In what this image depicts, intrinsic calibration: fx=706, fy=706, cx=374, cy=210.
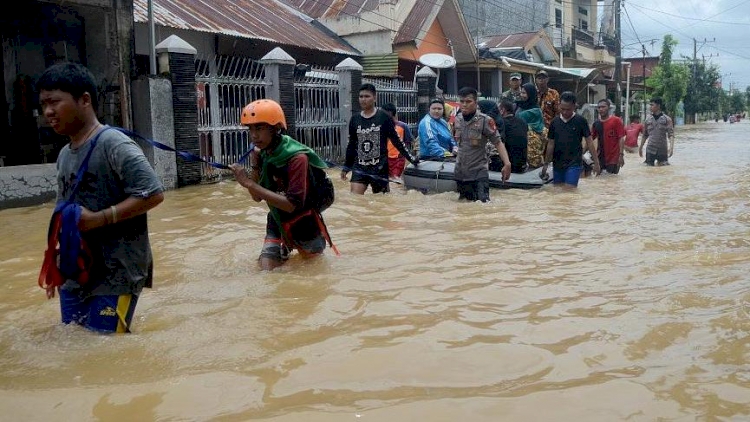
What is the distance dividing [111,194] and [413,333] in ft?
5.32

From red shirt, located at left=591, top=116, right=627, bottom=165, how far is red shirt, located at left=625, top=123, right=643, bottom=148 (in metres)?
5.91

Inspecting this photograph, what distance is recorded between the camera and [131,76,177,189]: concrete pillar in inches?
411

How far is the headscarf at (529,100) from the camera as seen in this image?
34.3ft

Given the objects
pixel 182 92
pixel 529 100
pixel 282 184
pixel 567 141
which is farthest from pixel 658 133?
pixel 282 184

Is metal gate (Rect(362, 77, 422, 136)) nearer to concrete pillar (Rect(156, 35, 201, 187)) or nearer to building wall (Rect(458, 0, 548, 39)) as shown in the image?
concrete pillar (Rect(156, 35, 201, 187))

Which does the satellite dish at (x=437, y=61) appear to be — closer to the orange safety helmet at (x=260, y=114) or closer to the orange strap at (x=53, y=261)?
the orange safety helmet at (x=260, y=114)

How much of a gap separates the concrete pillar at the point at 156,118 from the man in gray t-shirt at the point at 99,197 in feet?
24.9

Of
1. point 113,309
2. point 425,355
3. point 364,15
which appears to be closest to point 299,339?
point 425,355

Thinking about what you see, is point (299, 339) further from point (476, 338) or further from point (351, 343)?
point (476, 338)

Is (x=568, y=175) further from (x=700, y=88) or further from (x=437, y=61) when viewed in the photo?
(x=700, y=88)

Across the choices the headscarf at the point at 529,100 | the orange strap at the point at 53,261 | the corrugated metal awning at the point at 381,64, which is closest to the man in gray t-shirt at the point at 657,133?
the headscarf at the point at 529,100

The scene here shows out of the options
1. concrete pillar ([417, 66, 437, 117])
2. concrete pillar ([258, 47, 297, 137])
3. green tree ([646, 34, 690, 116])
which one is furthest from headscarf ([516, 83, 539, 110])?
green tree ([646, 34, 690, 116])

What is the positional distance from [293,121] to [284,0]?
9.09 meters

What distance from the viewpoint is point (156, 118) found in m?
10.5
